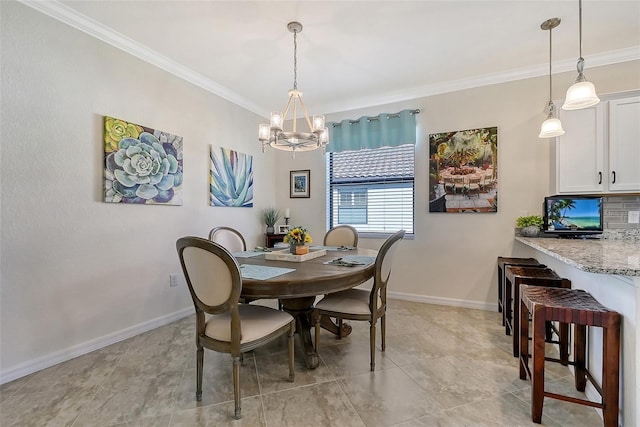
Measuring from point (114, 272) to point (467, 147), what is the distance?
12.6ft

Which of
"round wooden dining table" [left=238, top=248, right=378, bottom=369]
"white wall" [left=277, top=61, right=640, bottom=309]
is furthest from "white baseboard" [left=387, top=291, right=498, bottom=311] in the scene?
"round wooden dining table" [left=238, top=248, right=378, bottom=369]

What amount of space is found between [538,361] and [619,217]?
225 cm

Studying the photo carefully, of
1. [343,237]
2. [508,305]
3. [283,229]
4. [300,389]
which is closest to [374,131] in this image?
[343,237]

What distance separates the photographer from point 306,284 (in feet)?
5.63

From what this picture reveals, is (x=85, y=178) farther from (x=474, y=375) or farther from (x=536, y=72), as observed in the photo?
(x=536, y=72)

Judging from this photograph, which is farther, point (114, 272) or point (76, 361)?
point (114, 272)

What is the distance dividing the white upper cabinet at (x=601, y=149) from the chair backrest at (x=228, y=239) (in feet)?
10.5

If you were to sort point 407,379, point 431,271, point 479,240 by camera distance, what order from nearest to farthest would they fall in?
point 407,379
point 479,240
point 431,271

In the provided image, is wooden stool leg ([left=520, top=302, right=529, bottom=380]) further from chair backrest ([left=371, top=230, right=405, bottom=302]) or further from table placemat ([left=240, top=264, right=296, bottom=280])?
table placemat ([left=240, top=264, right=296, bottom=280])

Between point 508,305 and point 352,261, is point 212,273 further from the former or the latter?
point 508,305

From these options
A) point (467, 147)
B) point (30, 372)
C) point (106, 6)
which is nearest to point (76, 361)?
point (30, 372)

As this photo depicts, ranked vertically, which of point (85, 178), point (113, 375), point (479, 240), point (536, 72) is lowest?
point (113, 375)

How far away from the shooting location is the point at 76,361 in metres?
2.17

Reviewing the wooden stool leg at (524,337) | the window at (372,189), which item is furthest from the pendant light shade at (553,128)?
the window at (372,189)
